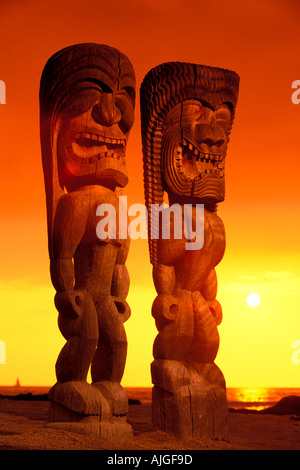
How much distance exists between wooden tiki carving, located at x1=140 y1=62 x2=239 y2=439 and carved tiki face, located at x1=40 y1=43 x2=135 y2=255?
73cm

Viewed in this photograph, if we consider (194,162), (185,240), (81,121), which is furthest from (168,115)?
(185,240)

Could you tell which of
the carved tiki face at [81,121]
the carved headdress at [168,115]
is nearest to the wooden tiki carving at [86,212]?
the carved tiki face at [81,121]

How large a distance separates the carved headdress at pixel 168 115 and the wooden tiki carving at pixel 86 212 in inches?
21.2

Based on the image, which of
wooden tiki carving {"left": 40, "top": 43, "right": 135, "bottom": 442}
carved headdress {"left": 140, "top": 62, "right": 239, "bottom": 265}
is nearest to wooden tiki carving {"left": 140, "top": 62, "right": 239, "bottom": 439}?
carved headdress {"left": 140, "top": 62, "right": 239, "bottom": 265}

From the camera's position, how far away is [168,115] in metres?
7.94

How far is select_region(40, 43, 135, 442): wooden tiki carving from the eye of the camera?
22.2 feet

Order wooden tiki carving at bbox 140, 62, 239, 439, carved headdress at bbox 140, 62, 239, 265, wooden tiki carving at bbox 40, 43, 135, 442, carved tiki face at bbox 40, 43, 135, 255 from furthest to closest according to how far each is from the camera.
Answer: carved headdress at bbox 140, 62, 239, 265
wooden tiki carving at bbox 140, 62, 239, 439
carved tiki face at bbox 40, 43, 135, 255
wooden tiki carving at bbox 40, 43, 135, 442

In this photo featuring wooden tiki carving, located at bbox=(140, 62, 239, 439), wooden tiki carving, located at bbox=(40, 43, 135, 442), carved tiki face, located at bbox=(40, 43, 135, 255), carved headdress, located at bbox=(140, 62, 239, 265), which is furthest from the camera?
carved headdress, located at bbox=(140, 62, 239, 265)

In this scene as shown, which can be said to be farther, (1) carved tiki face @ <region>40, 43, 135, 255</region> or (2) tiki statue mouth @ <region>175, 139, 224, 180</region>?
(2) tiki statue mouth @ <region>175, 139, 224, 180</region>

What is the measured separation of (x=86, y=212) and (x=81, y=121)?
0.98 metres

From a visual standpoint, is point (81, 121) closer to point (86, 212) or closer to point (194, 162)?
point (86, 212)

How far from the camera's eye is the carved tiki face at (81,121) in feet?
23.3

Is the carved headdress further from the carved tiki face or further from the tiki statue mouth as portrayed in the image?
the carved tiki face
